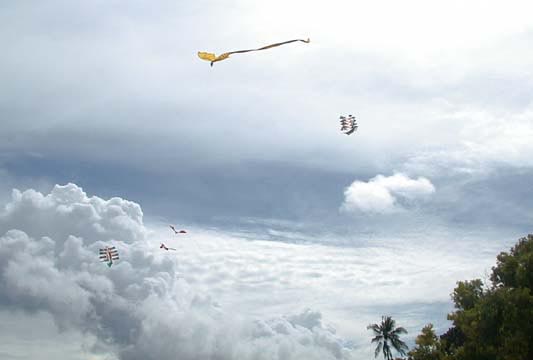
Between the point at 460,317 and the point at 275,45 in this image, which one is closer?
the point at 275,45

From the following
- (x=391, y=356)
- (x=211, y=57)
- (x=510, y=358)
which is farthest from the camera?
(x=391, y=356)

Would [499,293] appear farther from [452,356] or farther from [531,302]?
[452,356]

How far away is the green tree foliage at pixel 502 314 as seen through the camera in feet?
105

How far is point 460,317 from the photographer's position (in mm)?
34656

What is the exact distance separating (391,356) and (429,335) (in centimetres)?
5696

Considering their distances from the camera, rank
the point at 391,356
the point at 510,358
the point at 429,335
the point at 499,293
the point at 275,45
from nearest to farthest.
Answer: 1. the point at 275,45
2. the point at 510,358
3. the point at 499,293
4. the point at 429,335
5. the point at 391,356

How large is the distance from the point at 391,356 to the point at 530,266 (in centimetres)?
5984

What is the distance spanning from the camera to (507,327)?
32.4 m

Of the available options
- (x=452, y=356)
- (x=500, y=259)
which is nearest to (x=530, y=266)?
(x=500, y=259)

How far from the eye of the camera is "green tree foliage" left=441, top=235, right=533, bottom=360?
1254 inches

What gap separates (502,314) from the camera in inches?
1284

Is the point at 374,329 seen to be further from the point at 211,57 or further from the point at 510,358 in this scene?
the point at 211,57

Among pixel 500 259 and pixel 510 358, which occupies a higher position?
pixel 500 259

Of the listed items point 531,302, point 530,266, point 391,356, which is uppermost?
point 530,266
